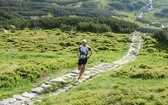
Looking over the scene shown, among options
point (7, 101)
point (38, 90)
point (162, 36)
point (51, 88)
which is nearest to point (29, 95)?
point (38, 90)

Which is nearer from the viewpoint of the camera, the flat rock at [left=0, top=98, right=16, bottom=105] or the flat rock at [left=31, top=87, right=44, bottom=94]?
the flat rock at [left=0, top=98, right=16, bottom=105]

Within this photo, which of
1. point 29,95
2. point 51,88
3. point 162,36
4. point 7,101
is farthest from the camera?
point 162,36

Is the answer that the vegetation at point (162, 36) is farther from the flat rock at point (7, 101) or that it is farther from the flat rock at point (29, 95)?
the flat rock at point (7, 101)

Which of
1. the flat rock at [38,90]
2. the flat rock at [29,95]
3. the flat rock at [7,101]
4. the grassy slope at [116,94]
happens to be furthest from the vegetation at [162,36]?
the flat rock at [7,101]

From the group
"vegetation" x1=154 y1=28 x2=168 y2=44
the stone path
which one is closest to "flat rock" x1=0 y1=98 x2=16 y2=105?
the stone path

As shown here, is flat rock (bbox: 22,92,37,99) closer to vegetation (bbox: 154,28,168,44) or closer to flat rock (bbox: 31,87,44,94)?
flat rock (bbox: 31,87,44,94)

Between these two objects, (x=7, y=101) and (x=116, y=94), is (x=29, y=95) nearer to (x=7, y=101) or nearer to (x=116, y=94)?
(x=7, y=101)

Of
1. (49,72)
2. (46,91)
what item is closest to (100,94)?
(46,91)

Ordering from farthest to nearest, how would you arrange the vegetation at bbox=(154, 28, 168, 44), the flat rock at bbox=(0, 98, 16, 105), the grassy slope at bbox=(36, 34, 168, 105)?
the vegetation at bbox=(154, 28, 168, 44)
the flat rock at bbox=(0, 98, 16, 105)
the grassy slope at bbox=(36, 34, 168, 105)

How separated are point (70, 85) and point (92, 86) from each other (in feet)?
7.95

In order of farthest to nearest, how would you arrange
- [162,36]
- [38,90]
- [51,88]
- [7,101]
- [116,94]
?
[162,36] → [51,88] → [38,90] → [7,101] → [116,94]

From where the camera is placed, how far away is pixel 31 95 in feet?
79.7

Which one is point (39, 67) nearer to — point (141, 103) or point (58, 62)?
point (58, 62)

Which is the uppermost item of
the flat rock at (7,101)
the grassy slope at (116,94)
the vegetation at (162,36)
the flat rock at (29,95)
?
the grassy slope at (116,94)
